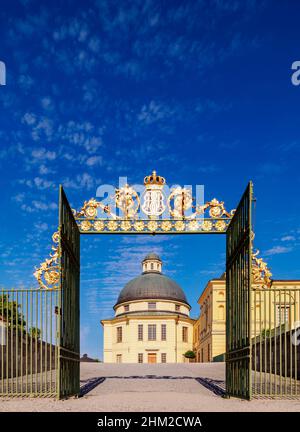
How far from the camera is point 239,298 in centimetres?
1288

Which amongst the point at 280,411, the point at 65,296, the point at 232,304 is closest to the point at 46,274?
the point at 65,296

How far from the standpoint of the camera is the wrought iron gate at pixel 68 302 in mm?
12402

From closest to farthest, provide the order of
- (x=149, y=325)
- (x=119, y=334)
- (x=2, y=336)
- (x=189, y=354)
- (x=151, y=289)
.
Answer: (x=2, y=336) < (x=189, y=354) < (x=149, y=325) < (x=151, y=289) < (x=119, y=334)

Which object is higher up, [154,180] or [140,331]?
[154,180]

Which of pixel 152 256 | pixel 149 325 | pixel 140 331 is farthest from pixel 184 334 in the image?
pixel 152 256

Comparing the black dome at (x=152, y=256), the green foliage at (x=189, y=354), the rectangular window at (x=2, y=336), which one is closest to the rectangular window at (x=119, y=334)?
the green foliage at (x=189, y=354)

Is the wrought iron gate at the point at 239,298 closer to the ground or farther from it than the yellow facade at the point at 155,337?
farther from it

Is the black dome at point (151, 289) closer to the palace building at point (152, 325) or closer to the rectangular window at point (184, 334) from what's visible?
the palace building at point (152, 325)

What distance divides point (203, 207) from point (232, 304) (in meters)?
2.72

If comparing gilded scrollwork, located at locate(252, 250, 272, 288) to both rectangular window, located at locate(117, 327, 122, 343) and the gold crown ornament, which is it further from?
rectangular window, located at locate(117, 327, 122, 343)

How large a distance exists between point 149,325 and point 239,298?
60139mm

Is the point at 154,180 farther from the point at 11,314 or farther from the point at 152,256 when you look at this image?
the point at 152,256

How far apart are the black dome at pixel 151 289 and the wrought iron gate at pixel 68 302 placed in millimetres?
59271

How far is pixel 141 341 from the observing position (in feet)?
236
